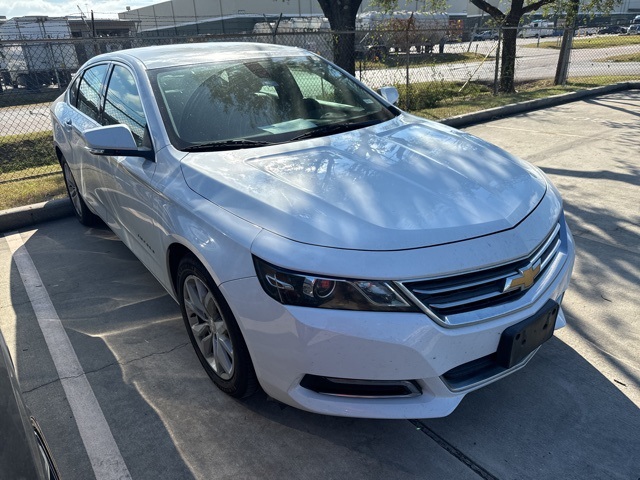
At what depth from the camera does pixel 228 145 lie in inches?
117

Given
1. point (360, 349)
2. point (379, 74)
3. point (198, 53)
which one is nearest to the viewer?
point (360, 349)

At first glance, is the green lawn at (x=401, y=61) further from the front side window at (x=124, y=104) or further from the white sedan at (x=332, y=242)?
the white sedan at (x=332, y=242)

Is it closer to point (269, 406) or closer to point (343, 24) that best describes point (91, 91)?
point (269, 406)

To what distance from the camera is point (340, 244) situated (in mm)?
2094

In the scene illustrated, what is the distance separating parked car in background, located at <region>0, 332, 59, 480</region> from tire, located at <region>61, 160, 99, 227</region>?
3.86m

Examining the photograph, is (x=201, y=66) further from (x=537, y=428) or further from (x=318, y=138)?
(x=537, y=428)

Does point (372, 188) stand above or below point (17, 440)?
above

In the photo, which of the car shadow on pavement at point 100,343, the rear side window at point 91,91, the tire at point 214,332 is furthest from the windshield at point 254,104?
the car shadow on pavement at point 100,343

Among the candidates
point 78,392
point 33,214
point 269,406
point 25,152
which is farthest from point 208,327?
point 25,152

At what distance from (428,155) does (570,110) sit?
8720 millimetres

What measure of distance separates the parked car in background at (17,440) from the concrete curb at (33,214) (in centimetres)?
447

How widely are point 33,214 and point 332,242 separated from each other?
463 centimetres

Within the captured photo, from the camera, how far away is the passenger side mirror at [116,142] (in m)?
2.98

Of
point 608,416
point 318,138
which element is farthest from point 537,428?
point 318,138
